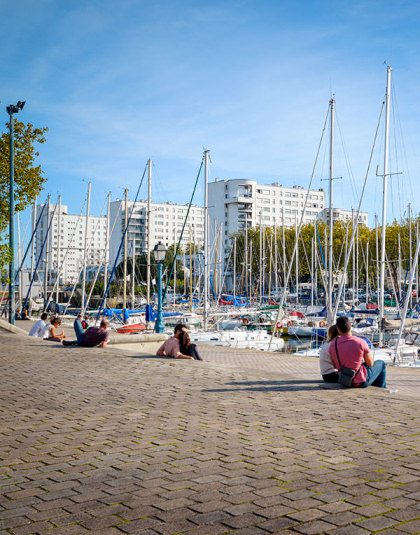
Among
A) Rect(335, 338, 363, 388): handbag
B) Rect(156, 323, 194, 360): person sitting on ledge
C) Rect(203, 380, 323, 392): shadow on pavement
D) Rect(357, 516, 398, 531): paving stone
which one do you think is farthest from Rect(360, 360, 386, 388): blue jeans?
Rect(357, 516, 398, 531): paving stone

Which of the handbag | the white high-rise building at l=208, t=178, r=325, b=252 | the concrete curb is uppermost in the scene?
the white high-rise building at l=208, t=178, r=325, b=252

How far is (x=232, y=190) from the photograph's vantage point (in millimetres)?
150125

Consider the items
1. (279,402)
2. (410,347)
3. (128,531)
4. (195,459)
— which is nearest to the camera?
(128,531)

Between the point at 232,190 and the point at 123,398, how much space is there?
143019 mm

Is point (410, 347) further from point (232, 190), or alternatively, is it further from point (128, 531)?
point (232, 190)

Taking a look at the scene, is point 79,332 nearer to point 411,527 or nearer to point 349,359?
point 349,359

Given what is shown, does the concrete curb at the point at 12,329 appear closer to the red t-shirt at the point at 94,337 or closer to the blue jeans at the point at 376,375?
the red t-shirt at the point at 94,337

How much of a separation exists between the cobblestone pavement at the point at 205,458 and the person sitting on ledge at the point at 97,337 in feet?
20.1

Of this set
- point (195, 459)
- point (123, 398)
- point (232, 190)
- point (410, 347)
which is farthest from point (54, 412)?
point (232, 190)

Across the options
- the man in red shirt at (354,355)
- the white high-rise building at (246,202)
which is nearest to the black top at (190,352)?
the man in red shirt at (354,355)

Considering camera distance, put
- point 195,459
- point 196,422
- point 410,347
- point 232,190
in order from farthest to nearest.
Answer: point 232,190
point 410,347
point 196,422
point 195,459

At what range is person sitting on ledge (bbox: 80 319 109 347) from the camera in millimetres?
16766

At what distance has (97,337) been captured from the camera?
16750mm

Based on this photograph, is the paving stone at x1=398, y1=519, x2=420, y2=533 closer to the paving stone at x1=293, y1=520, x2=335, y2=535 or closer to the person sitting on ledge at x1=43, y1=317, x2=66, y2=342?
the paving stone at x1=293, y1=520, x2=335, y2=535
